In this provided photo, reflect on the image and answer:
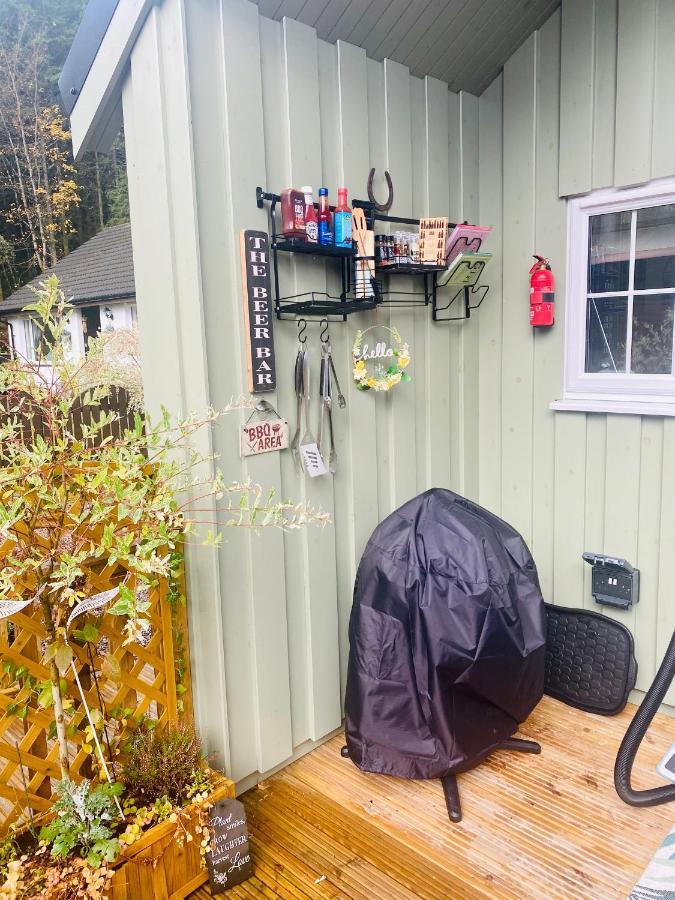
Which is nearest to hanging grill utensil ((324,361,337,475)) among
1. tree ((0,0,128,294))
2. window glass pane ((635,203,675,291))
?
window glass pane ((635,203,675,291))

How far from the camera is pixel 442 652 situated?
1992 mm

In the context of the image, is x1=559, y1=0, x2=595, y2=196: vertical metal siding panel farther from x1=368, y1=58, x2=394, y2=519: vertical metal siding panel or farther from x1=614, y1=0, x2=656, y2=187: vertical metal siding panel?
x1=368, y1=58, x2=394, y2=519: vertical metal siding panel

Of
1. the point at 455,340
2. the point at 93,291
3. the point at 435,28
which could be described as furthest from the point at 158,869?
the point at 93,291

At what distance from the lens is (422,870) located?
1816mm

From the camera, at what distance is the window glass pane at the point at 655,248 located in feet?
7.97

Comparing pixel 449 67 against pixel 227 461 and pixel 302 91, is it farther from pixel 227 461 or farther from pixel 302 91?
pixel 227 461

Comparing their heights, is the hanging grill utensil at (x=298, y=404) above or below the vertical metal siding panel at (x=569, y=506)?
above

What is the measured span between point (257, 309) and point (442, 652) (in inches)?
48.7

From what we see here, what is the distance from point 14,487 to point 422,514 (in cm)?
134

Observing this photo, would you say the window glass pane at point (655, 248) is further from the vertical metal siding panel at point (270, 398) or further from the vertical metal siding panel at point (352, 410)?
the vertical metal siding panel at point (270, 398)

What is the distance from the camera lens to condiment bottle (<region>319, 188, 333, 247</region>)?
209 centimetres

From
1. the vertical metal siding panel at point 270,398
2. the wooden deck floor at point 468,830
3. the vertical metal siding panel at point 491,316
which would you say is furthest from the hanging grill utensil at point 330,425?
the wooden deck floor at point 468,830

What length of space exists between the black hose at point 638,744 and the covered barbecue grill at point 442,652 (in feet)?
1.10

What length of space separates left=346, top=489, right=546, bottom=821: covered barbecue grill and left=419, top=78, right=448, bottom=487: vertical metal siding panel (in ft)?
2.04
